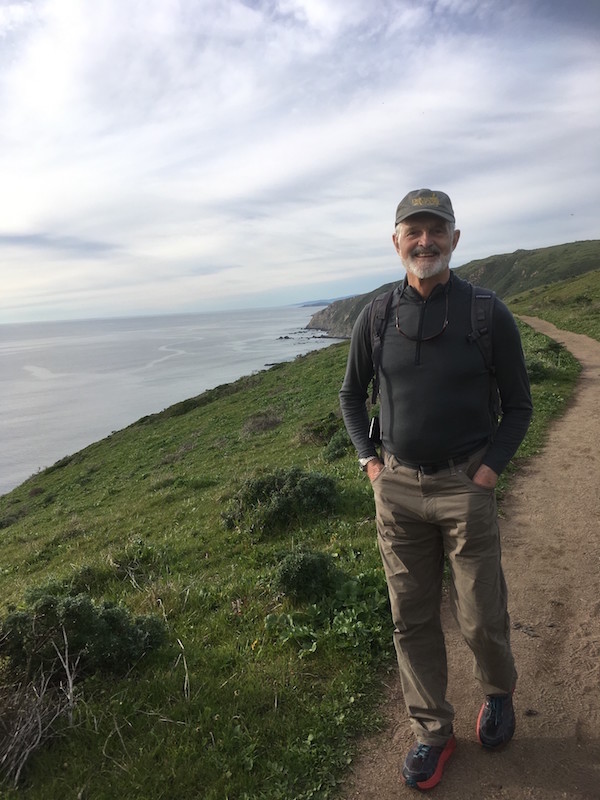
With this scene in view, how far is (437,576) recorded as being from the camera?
3.69 metres

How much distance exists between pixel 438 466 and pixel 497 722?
6.37 ft

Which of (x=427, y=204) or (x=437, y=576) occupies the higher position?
(x=427, y=204)

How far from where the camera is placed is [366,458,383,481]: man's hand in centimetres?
371

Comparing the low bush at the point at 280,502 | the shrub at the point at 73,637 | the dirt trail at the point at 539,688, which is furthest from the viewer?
the low bush at the point at 280,502

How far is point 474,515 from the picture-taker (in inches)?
130

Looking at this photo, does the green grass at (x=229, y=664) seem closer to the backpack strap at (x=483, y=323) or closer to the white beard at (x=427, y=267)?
the backpack strap at (x=483, y=323)

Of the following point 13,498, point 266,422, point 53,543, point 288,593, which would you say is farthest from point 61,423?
point 288,593

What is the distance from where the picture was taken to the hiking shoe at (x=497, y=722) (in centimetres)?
368

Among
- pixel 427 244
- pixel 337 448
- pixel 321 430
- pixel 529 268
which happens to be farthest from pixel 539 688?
pixel 529 268

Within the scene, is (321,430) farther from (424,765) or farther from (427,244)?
(427,244)

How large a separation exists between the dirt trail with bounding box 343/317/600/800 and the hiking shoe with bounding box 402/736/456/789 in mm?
70

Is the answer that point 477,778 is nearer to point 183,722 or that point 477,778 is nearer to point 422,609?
point 422,609

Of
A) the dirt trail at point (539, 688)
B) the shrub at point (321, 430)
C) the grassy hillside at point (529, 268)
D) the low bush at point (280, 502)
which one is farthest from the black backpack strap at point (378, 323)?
the grassy hillside at point (529, 268)

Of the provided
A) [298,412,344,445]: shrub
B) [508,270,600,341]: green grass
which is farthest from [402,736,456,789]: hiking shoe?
[508,270,600,341]: green grass
